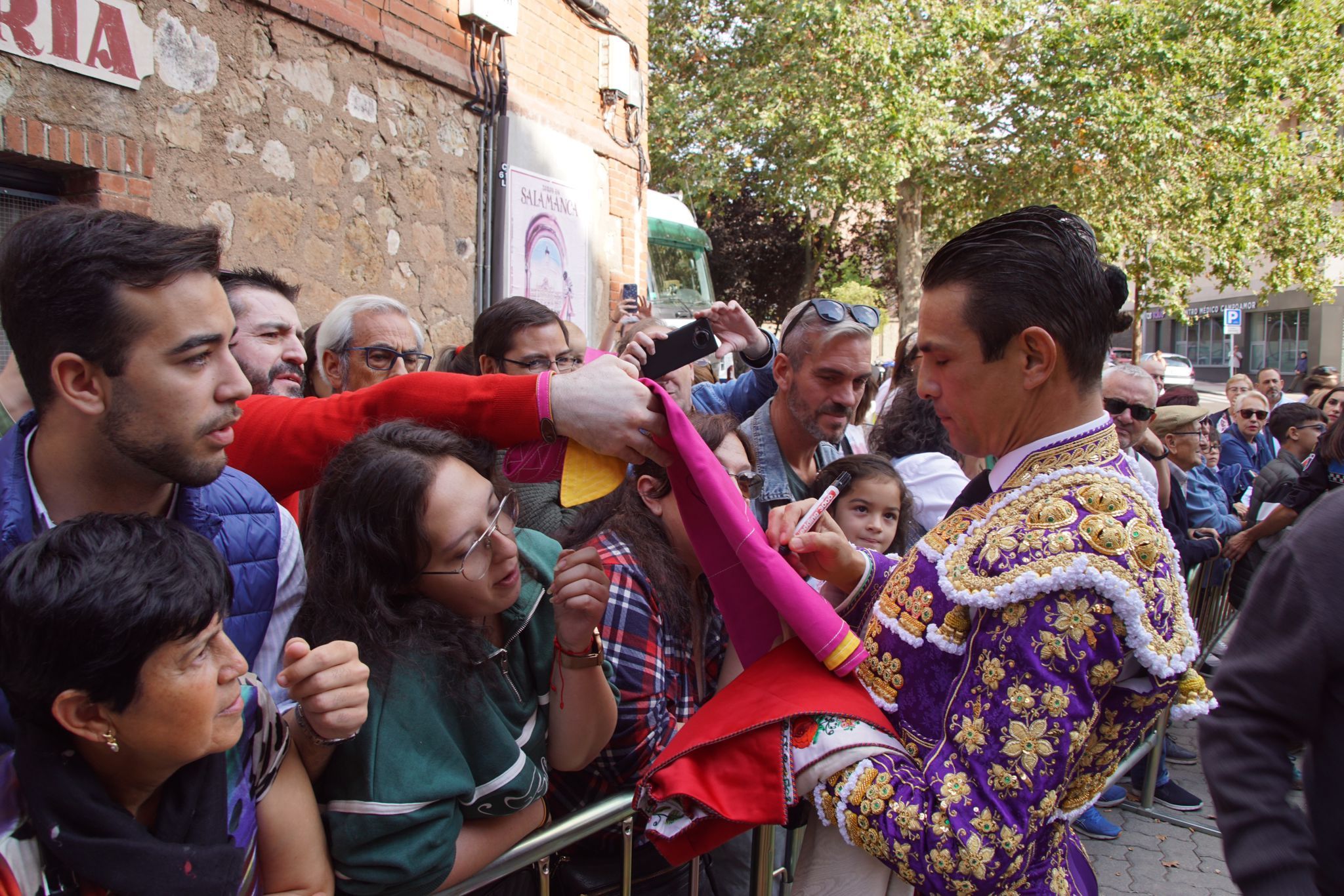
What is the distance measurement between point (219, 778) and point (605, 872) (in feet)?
3.31

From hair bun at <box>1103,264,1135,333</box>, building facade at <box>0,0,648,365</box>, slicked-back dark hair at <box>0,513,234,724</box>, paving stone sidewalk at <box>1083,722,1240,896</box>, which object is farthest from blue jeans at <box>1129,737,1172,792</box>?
building facade at <box>0,0,648,365</box>

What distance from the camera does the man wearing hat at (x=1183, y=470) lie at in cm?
511

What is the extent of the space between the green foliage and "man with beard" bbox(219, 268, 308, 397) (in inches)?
527

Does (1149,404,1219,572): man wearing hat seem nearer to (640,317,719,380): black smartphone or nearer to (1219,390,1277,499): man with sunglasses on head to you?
(1219,390,1277,499): man with sunglasses on head

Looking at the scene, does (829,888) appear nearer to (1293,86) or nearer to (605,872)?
(605,872)

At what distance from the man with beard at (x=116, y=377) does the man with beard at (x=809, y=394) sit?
2045 millimetres

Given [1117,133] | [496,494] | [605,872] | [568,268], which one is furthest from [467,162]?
[1117,133]

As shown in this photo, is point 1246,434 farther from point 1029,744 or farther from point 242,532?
point 242,532

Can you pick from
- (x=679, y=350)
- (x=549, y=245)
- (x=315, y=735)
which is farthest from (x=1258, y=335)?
(x=315, y=735)

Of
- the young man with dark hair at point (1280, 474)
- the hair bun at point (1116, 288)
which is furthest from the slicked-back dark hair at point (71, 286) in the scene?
the young man with dark hair at point (1280, 474)

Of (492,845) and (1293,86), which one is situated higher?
(1293,86)

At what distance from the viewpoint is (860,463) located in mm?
3225

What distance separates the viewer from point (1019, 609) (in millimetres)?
1466

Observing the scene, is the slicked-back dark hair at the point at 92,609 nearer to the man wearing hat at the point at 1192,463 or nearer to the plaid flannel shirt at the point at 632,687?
the plaid flannel shirt at the point at 632,687
